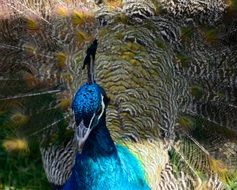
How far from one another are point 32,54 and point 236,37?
75 cm

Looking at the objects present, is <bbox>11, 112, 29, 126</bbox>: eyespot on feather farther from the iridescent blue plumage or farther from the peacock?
the iridescent blue plumage

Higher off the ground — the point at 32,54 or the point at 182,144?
the point at 32,54

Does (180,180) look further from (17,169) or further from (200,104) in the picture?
(17,169)

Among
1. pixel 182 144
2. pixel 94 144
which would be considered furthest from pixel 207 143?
pixel 94 144

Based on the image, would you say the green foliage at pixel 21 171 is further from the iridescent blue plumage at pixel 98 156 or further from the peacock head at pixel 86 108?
the peacock head at pixel 86 108

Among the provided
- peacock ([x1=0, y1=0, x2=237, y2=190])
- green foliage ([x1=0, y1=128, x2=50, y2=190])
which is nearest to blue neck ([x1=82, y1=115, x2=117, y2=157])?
peacock ([x1=0, y1=0, x2=237, y2=190])

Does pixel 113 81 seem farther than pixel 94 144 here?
Yes

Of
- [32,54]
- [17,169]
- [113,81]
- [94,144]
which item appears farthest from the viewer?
[17,169]

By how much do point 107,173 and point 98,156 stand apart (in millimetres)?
81

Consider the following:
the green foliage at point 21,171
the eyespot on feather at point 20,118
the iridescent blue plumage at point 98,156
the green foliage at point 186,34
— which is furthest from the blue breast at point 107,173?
the green foliage at point 21,171

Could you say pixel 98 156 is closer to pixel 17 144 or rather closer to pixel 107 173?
pixel 107 173

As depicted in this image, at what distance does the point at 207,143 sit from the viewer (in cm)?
231

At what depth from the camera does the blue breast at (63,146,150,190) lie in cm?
190

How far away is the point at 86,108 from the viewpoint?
5.34ft
